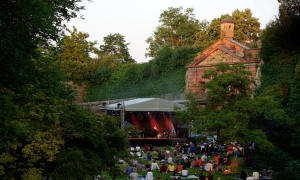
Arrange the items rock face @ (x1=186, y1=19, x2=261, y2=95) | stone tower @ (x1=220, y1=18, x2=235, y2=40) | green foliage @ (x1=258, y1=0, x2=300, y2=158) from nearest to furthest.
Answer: green foliage @ (x1=258, y1=0, x2=300, y2=158) < rock face @ (x1=186, y1=19, x2=261, y2=95) < stone tower @ (x1=220, y1=18, x2=235, y2=40)

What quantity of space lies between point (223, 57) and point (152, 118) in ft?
30.8

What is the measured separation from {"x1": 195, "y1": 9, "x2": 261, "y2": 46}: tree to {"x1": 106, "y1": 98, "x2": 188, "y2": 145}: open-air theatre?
72.2 ft

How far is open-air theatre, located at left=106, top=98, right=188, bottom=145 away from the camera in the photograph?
39.6 m

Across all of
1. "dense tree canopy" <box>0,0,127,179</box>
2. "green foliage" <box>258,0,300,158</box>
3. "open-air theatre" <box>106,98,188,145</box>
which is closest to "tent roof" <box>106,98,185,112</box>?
"open-air theatre" <box>106,98,188,145</box>

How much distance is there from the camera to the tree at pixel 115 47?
Answer: 88.1 metres

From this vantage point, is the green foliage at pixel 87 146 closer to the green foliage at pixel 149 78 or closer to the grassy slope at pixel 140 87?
the green foliage at pixel 149 78

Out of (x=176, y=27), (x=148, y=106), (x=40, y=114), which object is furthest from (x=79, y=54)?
(x=40, y=114)

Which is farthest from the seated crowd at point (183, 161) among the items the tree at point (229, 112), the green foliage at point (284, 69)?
the green foliage at point (284, 69)

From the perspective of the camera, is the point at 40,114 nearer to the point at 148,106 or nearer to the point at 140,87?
the point at 148,106

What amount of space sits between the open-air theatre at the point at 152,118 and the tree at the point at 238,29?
22020 millimetres

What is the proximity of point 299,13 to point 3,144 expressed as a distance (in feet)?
78.6

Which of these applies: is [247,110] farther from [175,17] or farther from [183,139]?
[175,17]

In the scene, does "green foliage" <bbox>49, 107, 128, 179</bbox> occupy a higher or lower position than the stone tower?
lower

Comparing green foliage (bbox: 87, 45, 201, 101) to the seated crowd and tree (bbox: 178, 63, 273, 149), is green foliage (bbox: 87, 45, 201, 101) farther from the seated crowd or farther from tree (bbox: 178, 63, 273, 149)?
tree (bbox: 178, 63, 273, 149)
